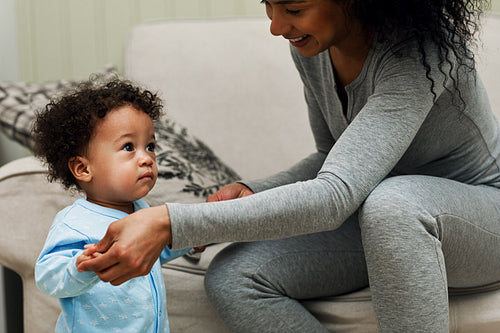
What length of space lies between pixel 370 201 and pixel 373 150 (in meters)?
0.08

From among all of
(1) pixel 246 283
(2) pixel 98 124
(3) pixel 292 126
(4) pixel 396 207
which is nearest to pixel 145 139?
(2) pixel 98 124

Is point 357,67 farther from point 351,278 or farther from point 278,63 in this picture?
point 278,63

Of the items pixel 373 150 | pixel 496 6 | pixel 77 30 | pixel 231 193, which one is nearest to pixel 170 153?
pixel 231 193

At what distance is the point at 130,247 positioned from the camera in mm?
732

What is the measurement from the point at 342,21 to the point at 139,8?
1283 mm

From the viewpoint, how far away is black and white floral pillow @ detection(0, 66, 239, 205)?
129 centimetres

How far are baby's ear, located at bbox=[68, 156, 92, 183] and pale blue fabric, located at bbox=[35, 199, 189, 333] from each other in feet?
0.19

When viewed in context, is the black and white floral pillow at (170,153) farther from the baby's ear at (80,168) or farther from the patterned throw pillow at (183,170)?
the baby's ear at (80,168)

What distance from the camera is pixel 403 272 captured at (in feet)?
2.73

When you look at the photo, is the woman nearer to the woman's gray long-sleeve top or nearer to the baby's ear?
the woman's gray long-sleeve top

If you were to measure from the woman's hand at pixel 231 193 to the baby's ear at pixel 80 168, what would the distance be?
27cm

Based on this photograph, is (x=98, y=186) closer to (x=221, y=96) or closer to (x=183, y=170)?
(x=183, y=170)

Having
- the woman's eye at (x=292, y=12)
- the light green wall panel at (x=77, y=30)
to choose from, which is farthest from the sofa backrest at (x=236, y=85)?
the woman's eye at (x=292, y=12)

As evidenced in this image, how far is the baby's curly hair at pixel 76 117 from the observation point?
37.6 inches
